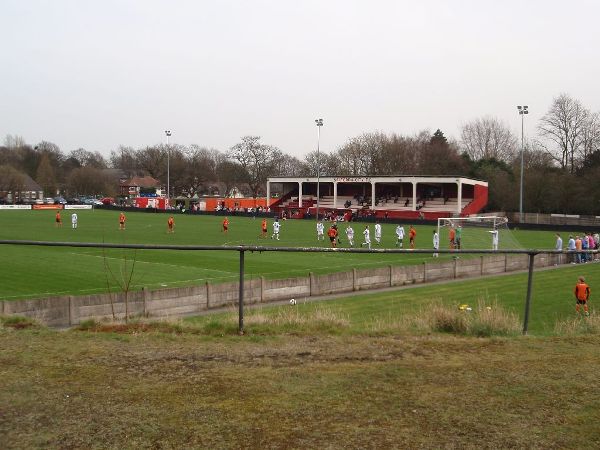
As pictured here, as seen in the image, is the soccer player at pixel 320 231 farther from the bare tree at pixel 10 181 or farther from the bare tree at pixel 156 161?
the bare tree at pixel 156 161

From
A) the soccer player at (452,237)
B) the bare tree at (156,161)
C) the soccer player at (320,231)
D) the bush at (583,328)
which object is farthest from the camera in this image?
the bare tree at (156,161)

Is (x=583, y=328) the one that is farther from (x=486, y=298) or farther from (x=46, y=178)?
(x=46, y=178)

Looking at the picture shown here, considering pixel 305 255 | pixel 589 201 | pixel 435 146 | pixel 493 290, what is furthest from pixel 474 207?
pixel 493 290

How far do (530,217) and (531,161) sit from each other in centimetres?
2601

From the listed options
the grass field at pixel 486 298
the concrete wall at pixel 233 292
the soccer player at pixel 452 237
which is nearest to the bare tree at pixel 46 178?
the soccer player at pixel 452 237

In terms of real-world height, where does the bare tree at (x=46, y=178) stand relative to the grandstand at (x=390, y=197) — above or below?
above

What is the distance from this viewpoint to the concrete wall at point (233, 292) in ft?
56.6

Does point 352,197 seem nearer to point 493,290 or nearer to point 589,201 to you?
point 589,201

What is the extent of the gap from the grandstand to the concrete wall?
1729 inches

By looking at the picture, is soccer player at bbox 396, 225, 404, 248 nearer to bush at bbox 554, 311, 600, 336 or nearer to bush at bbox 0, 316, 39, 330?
bush at bbox 554, 311, 600, 336

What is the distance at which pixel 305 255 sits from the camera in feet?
122

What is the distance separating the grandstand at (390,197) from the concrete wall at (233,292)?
43928 millimetres

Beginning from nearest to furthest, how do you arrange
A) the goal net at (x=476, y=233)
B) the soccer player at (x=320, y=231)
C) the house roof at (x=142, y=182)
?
the goal net at (x=476, y=233)
the soccer player at (x=320, y=231)
the house roof at (x=142, y=182)

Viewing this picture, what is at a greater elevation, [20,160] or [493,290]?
[20,160]
